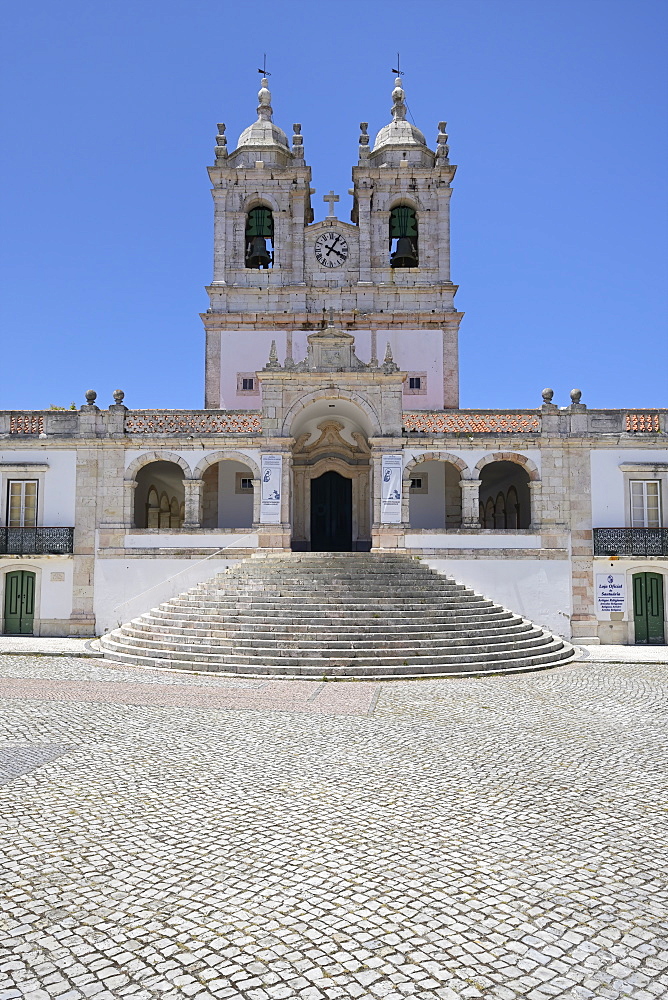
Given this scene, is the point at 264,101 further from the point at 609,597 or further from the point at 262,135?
the point at 609,597

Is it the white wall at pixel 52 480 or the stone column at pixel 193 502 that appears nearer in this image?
the white wall at pixel 52 480

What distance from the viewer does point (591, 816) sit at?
5113 mm

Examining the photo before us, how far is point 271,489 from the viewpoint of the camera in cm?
1816

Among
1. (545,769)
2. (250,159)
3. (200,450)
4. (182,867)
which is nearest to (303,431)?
(200,450)

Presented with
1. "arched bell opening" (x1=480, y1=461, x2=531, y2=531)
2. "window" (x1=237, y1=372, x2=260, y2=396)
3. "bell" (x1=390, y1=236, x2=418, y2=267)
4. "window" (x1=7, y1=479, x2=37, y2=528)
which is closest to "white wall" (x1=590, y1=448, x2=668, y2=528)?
"arched bell opening" (x1=480, y1=461, x2=531, y2=531)

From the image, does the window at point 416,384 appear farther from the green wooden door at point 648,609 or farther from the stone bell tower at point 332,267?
the green wooden door at point 648,609

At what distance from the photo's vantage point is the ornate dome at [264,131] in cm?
2570

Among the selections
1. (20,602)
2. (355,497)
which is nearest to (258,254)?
(355,497)

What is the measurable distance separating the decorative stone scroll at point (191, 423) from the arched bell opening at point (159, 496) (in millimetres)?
2742

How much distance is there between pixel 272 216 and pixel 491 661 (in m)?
19.1

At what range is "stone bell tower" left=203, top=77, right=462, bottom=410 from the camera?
77.4 feet

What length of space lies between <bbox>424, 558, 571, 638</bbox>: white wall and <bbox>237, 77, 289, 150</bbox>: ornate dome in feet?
58.4

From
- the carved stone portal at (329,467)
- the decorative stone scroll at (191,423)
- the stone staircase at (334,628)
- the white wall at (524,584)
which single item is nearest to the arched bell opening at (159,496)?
the decorative stone scroll at (191,423)

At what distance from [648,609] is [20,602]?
1672cm
